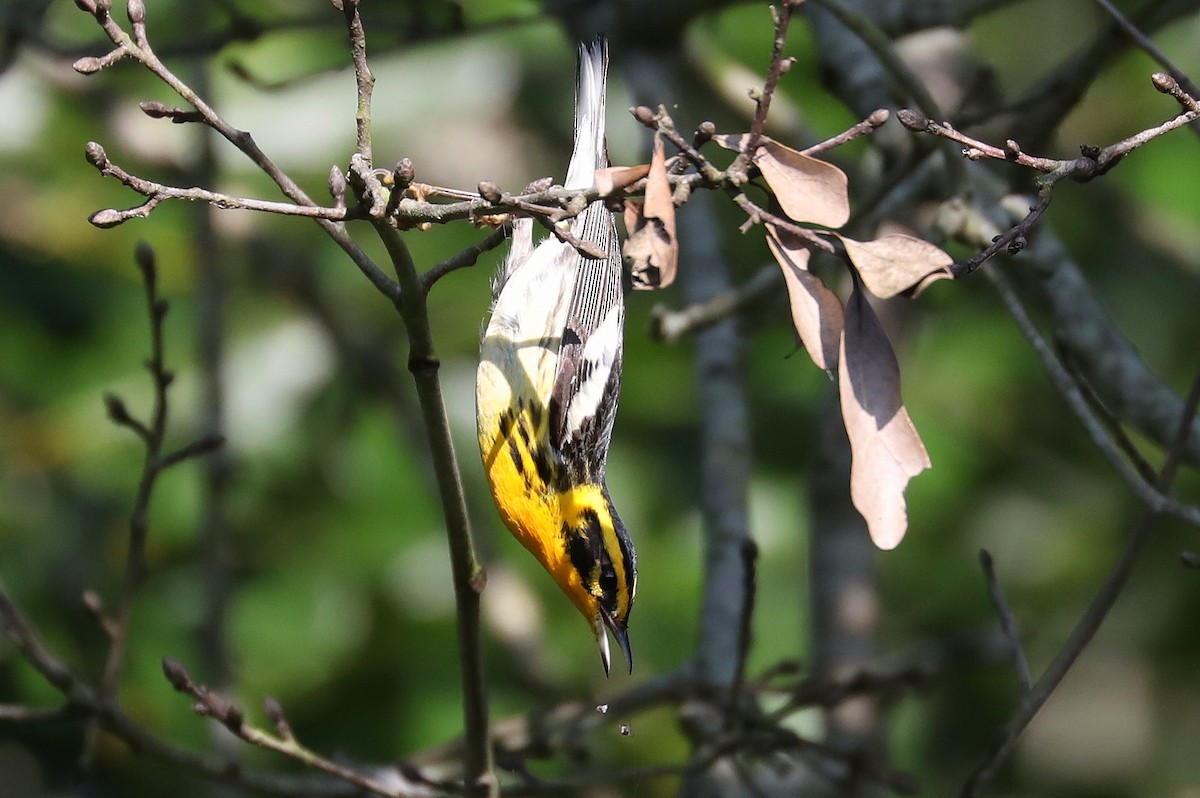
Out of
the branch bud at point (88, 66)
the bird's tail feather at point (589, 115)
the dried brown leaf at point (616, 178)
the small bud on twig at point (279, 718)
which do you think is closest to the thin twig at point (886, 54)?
the bird's tail feather at point (589, 115)

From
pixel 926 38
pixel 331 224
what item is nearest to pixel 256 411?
pixel 926 38

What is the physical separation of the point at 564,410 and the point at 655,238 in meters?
2.12

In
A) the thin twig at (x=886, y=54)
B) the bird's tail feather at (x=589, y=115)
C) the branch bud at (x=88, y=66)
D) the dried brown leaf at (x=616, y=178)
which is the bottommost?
the dried brown leaf at (x=616, y=178)

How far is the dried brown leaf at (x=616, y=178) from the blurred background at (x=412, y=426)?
8.25ft

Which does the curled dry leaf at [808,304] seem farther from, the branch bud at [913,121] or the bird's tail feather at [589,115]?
the bird's tail feather at [589,115]

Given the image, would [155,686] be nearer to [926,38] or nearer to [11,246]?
[11,246]

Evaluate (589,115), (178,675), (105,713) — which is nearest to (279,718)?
(178,675)

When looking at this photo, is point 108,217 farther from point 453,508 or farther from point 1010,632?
point 1010,632

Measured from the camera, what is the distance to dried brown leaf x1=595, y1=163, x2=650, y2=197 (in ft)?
5.99

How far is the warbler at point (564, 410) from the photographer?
3.86 m

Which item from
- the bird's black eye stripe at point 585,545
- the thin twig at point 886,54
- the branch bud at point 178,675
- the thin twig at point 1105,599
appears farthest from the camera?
the bird's black eye stripe at point 585,545

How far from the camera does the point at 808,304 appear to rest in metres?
2.02

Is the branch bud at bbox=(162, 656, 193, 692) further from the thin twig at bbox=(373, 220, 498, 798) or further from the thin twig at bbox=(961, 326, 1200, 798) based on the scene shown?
the thin twig at bbox=(961, 326, 1200, 798)

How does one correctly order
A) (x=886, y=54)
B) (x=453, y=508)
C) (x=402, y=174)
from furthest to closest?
(x=886, y=54) → (x=453, y=508) → (x=402, y=174)
